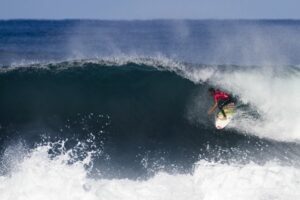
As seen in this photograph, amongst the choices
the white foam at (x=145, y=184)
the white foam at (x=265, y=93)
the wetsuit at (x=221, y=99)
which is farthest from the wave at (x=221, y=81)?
the white foam at (x=145, y=184)

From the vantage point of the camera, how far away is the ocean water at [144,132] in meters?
9.85

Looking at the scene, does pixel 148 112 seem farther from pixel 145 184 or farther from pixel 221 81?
pixel 145 184

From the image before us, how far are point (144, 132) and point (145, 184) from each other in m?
3.37

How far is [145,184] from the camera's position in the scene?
997 centimetres

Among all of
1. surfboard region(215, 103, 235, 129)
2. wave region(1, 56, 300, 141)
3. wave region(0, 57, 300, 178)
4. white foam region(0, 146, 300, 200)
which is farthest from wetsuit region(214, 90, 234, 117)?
white foam region(0, 146, 300, 200)

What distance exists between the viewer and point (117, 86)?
50.8ft

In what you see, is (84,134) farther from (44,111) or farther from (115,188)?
(115,188)

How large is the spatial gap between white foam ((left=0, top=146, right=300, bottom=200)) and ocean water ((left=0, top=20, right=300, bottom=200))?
0.07 ft

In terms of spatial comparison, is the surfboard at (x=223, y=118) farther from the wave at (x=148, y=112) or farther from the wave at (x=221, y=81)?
the wave at (x=221, y=81)

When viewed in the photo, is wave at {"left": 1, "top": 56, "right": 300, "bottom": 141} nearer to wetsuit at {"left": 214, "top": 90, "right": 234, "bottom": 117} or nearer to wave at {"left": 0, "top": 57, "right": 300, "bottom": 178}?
wave at {"left": 0, "top": 57, "right": 300, "bottom": 178}

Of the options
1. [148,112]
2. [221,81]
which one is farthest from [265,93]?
[148,112]

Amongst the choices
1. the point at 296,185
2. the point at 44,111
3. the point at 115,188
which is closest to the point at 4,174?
the point at 115,188

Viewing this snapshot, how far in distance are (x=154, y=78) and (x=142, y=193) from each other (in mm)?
6669

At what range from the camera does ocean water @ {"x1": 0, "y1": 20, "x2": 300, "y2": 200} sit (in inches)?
388
